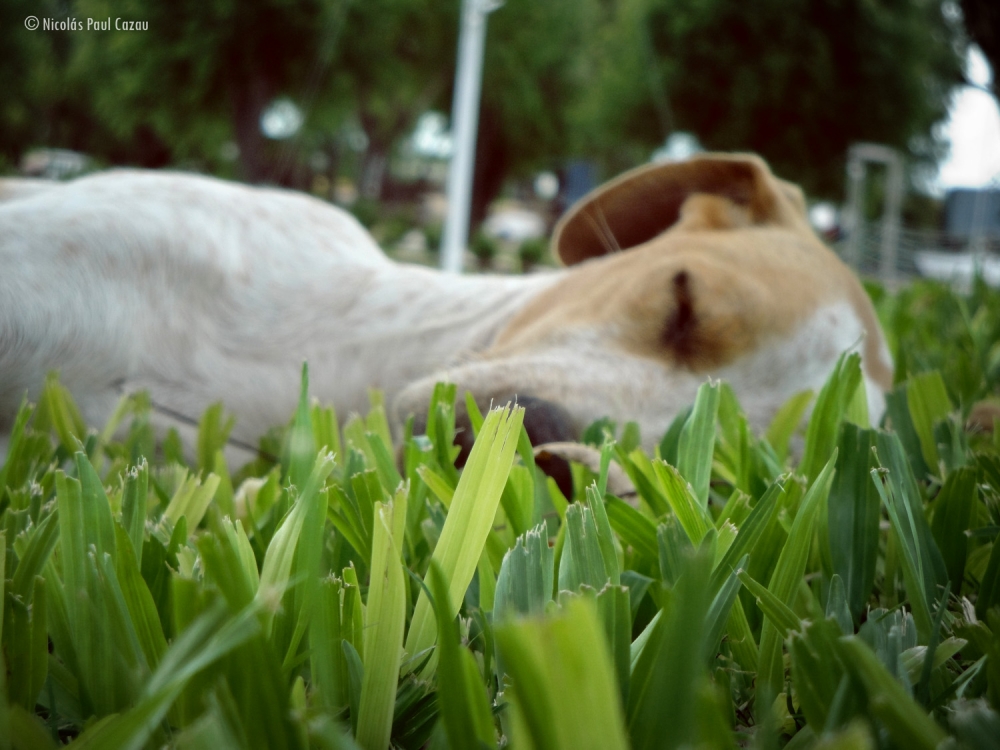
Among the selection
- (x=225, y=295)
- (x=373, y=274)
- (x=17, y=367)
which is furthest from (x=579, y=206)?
(x=17, y=367)

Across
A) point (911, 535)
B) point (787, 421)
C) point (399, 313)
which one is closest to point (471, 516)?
point (911, 535)

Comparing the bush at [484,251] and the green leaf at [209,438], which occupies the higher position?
the bush at [484,251]

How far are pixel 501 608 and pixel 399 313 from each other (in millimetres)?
1492

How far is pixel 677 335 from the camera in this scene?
1.81 meters

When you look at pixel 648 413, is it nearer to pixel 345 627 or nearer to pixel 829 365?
pixel 829 365

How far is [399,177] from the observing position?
38.5 metres

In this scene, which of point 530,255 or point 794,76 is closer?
point 530,255

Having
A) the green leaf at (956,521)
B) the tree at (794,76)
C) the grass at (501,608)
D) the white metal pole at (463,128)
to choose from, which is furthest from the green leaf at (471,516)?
the tree at (794,76)

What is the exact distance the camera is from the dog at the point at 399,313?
1.70 m

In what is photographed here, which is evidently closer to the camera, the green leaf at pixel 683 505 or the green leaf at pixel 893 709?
the green leaf at pixel 893 709

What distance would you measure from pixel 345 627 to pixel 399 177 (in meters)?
39.1

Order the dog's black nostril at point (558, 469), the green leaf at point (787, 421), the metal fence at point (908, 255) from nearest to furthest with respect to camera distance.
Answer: the dog's black nostril at point (558, 469) → the green leaf at point (787, 421) → the metal fence at point (908, 255)

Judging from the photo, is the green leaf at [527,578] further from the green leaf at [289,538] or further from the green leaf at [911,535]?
the green leaf at [911,535]

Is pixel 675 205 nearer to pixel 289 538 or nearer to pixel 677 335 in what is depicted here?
pixel 677 335
